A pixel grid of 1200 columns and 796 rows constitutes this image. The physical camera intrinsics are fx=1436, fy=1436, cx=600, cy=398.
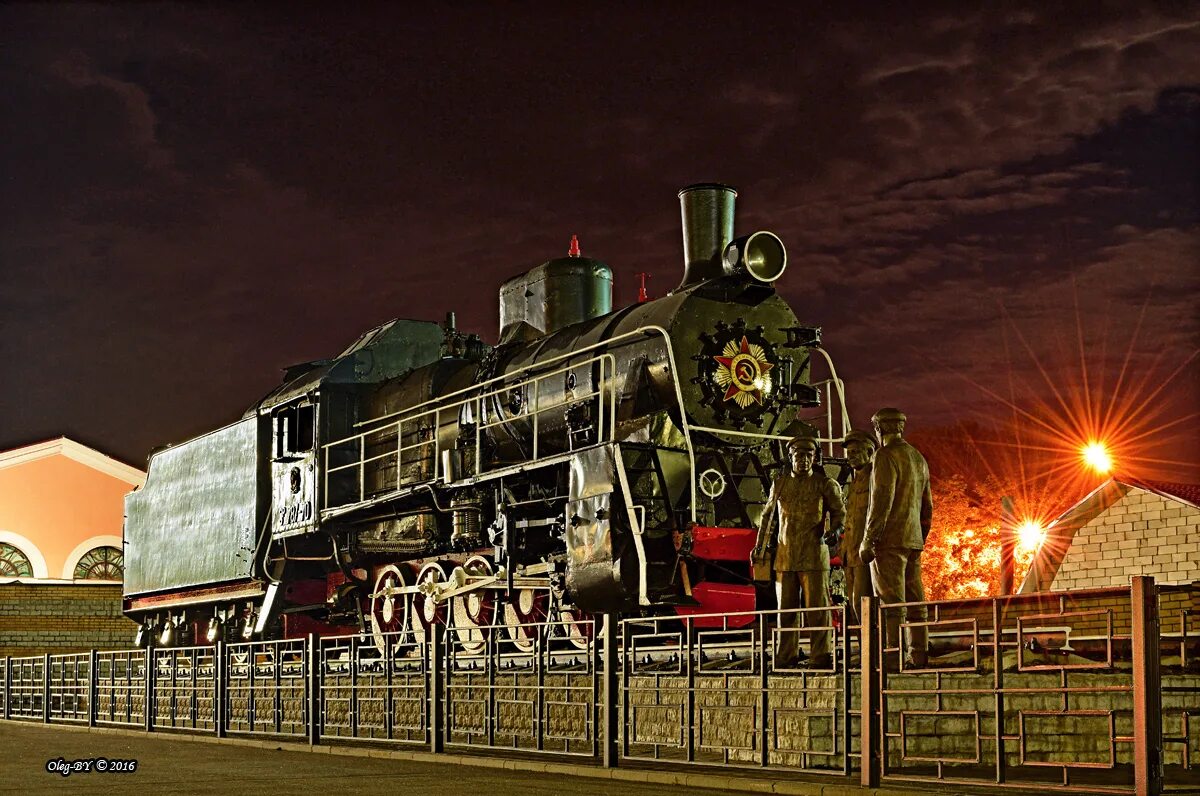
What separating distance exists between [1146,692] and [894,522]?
3.39 m

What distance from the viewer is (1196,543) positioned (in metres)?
21.8

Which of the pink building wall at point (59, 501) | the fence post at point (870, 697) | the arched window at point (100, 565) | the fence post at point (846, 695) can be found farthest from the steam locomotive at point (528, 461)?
the arched window at point (100, 565)

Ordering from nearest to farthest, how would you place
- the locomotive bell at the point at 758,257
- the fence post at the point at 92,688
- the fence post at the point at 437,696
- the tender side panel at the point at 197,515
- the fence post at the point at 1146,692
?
the fence post at the point at 1146,692 < the fence post at the point at 437,696 < the locomotive bell at the point at 758,257 < the fence post at the point at 92,688 < the tender side panel at the point at 197,515

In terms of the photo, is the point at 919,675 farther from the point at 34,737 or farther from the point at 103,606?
the point at 103,606

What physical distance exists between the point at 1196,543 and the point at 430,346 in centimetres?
1197

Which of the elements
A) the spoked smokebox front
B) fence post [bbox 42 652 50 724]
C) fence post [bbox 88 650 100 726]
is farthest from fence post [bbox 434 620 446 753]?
fence post [bbox 42 652 50 724]

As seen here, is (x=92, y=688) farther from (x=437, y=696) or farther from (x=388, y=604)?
(x=437, y=696)

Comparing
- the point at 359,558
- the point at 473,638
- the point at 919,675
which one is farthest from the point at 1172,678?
the point at 359,558

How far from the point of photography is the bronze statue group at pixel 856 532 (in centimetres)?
1001

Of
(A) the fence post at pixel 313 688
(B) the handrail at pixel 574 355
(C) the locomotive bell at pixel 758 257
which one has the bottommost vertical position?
(A) the fence post at pixel 313 688

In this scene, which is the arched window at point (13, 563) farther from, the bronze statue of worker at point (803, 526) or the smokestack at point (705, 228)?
the bronze statue of worker at point (803, 526)

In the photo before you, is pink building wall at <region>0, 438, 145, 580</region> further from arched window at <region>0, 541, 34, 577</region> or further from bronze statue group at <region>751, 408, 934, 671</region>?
bronze statue group at <region>751, 408, 934, 671</region>

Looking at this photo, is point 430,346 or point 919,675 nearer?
point 919,675

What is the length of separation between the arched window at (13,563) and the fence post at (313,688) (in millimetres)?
24592
